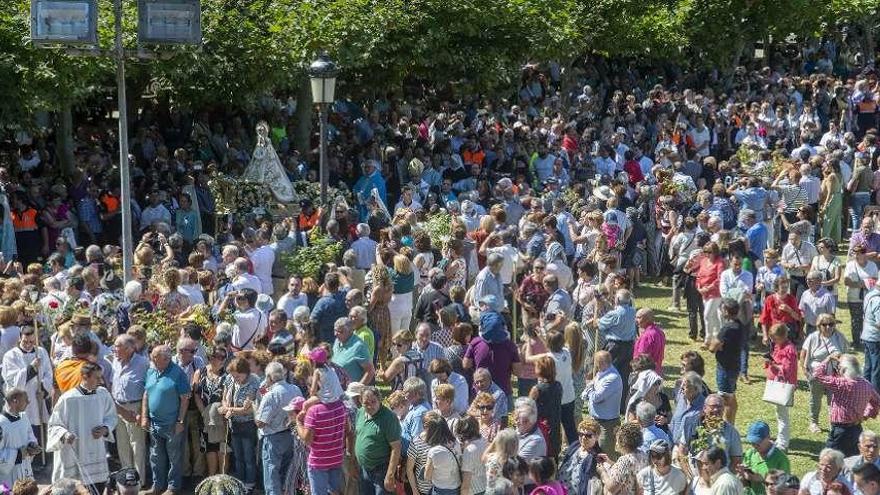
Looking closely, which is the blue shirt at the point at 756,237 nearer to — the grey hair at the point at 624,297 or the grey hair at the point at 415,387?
Result: the grey hair at the point at 624,297

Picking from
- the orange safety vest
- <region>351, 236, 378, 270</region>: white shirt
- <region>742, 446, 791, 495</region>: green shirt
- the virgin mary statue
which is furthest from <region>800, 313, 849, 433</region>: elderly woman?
the orange safety vest

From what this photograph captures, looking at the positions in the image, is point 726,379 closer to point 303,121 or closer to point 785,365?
point 785,365

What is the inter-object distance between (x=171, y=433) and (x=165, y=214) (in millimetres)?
7166

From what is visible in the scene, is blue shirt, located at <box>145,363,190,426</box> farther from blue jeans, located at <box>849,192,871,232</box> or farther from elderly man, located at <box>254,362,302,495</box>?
blue jeans, located at <box>849,192,871,232</box>

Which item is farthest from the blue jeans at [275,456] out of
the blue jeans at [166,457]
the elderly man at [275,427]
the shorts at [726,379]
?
the shorts at [726,379]

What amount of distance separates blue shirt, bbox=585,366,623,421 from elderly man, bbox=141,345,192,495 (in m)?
3.33

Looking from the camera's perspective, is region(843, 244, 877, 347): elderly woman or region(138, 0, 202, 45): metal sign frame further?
region(843, 244, 877, 347): elderly woman

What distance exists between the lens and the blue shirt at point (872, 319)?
15023mm

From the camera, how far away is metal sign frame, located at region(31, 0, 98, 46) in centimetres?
1473

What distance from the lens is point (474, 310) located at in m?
15.9

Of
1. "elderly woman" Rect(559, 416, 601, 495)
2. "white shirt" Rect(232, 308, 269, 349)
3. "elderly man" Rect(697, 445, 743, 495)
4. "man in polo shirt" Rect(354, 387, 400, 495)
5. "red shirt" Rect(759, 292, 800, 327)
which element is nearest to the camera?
"elderly man" Rect(697, 445, 743, 495)

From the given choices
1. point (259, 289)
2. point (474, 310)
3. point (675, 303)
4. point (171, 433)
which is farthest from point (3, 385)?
point (675, 303)

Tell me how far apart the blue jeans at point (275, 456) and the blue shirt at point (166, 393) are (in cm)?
87

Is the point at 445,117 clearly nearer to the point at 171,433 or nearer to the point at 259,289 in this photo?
the point at 259,289
